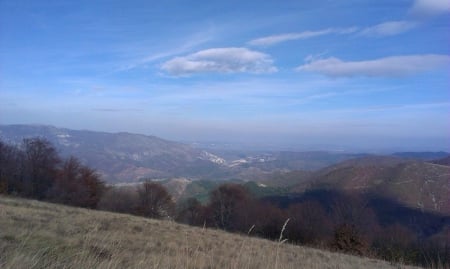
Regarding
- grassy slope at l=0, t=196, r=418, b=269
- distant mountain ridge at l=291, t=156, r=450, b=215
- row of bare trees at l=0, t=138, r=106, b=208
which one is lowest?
distant mountain ridge at l=291, t=156, r=450, b=215

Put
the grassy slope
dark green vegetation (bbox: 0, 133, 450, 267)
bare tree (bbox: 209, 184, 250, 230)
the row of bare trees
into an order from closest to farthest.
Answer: the grassy slope
dark green vegetation (bbox: 0, 133, 450, 267)
the row of bare trees
bare tree (bbox: 209, 184, 250, 230)

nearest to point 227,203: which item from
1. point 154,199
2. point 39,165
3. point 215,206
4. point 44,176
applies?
point 215,206

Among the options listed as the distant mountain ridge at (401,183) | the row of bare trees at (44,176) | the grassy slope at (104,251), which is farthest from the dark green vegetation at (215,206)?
the distant mountain ridge at (401,183)

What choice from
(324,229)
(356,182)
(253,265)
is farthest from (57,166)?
(356,182)

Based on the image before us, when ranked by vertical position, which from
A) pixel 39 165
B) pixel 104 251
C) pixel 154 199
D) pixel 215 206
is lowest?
pixel 215 206

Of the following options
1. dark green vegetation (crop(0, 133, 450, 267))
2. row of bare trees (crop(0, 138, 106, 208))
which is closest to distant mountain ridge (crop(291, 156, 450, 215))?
dark green vegetation (crop(0, 133, 450, 267))

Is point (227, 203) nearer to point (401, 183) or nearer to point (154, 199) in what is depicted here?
point (154, 199)

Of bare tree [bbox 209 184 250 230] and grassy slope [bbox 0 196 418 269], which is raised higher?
grassy slope [bbox 0 196 418 269]

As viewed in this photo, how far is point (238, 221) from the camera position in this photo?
69.2m

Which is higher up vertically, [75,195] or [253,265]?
[253,265]

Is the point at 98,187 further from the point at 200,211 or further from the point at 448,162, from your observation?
the point at 448,162

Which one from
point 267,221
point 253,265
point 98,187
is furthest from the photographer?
point 98,187

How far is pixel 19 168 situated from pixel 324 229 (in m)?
45.8

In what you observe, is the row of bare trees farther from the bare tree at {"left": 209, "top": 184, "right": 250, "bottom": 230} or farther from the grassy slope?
the grassy slope
